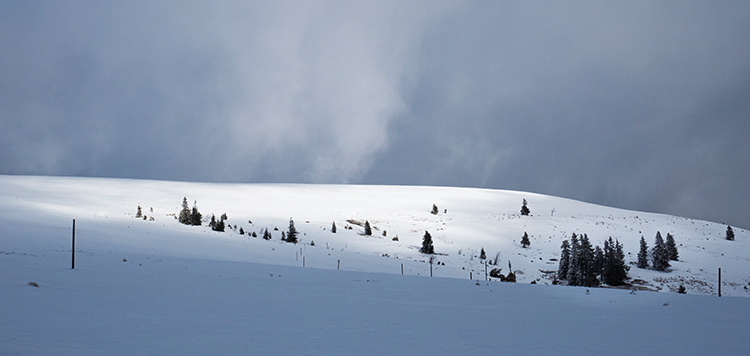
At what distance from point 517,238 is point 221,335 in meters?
49.6

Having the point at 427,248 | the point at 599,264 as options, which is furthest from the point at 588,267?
the point at 427,248

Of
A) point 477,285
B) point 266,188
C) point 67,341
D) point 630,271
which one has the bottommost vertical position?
point 630,271

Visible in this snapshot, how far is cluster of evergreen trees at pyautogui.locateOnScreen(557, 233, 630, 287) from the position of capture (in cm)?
3403

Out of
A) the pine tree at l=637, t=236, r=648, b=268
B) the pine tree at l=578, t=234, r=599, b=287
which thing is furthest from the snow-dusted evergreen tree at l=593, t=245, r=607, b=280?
the pine tree at l=637, t=236, r=648, b=268

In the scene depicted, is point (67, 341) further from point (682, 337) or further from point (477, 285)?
point (477, 285)

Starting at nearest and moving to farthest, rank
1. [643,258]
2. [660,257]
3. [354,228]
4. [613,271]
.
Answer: [613,271] → [660,257] → [643,258] → [354,228]

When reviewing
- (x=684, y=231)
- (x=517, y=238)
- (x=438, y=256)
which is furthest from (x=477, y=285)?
(x=684, y=231)

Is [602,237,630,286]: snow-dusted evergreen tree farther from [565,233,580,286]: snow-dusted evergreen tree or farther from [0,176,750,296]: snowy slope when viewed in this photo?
[565,233,580,286]: snow-dusted evergreen tree

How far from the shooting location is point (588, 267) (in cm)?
3462

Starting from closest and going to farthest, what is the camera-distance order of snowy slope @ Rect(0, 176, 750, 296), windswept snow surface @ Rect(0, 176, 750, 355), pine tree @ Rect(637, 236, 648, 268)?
windswept snow surface @ Rect(0, 176, 750, 355) < snowy slope @ Rect(0, 176, 750, 296) < pine tree @ Rect(637, 236, 648, 268)

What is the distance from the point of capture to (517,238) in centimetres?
5178

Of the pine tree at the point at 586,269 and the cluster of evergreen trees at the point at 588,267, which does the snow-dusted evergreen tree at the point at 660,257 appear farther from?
the pine tree at the point at 586,269

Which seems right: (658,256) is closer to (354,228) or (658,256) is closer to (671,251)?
(671,251)

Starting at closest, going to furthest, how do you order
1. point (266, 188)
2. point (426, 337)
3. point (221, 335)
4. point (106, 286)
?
point (221, 335), point (426, 337), point (106, 286), point (266, 188)
